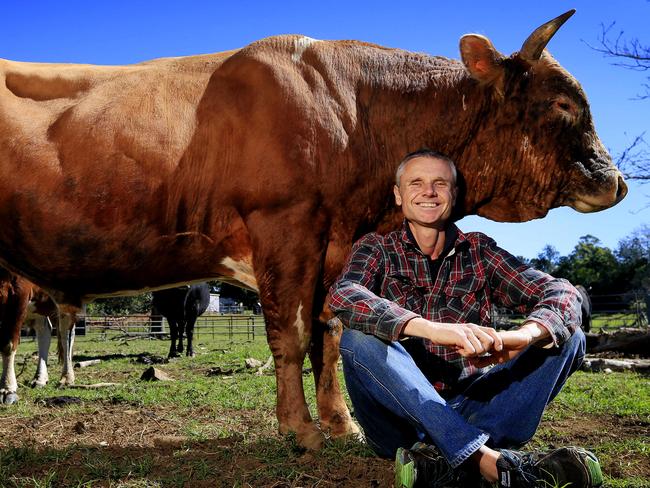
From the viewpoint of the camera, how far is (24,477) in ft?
10.8

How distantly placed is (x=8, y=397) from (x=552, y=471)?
699 cm

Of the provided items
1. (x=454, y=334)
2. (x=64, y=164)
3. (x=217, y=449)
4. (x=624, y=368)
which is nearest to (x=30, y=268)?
(x=64, y=164)

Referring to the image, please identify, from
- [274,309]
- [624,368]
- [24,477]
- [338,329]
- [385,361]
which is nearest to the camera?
[385,361]

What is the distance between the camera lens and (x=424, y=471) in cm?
254

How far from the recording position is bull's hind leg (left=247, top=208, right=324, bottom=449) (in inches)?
145

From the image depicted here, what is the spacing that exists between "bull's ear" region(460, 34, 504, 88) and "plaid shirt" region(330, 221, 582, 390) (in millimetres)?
1538

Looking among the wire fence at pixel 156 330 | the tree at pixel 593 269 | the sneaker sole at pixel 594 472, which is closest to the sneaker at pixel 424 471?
the sneaker sole at pixel 594 472

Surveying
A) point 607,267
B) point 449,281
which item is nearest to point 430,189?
point 449,281

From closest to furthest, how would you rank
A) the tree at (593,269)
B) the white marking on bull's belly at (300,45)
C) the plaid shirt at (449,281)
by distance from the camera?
the plaid shirt at (449,281)
the white marking on bull's belly at (300,45)
the tree at (593,269)

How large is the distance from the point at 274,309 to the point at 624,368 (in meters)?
7.53

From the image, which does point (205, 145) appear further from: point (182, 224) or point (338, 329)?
point (338, 329)

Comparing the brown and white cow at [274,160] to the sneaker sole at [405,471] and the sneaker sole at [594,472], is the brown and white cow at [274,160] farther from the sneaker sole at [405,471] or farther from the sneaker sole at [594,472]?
the sneaker sole at [594,472]

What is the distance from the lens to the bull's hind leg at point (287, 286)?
368 cm

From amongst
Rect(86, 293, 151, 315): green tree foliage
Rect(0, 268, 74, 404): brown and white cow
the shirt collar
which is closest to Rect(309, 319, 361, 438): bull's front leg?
the shirt collar
